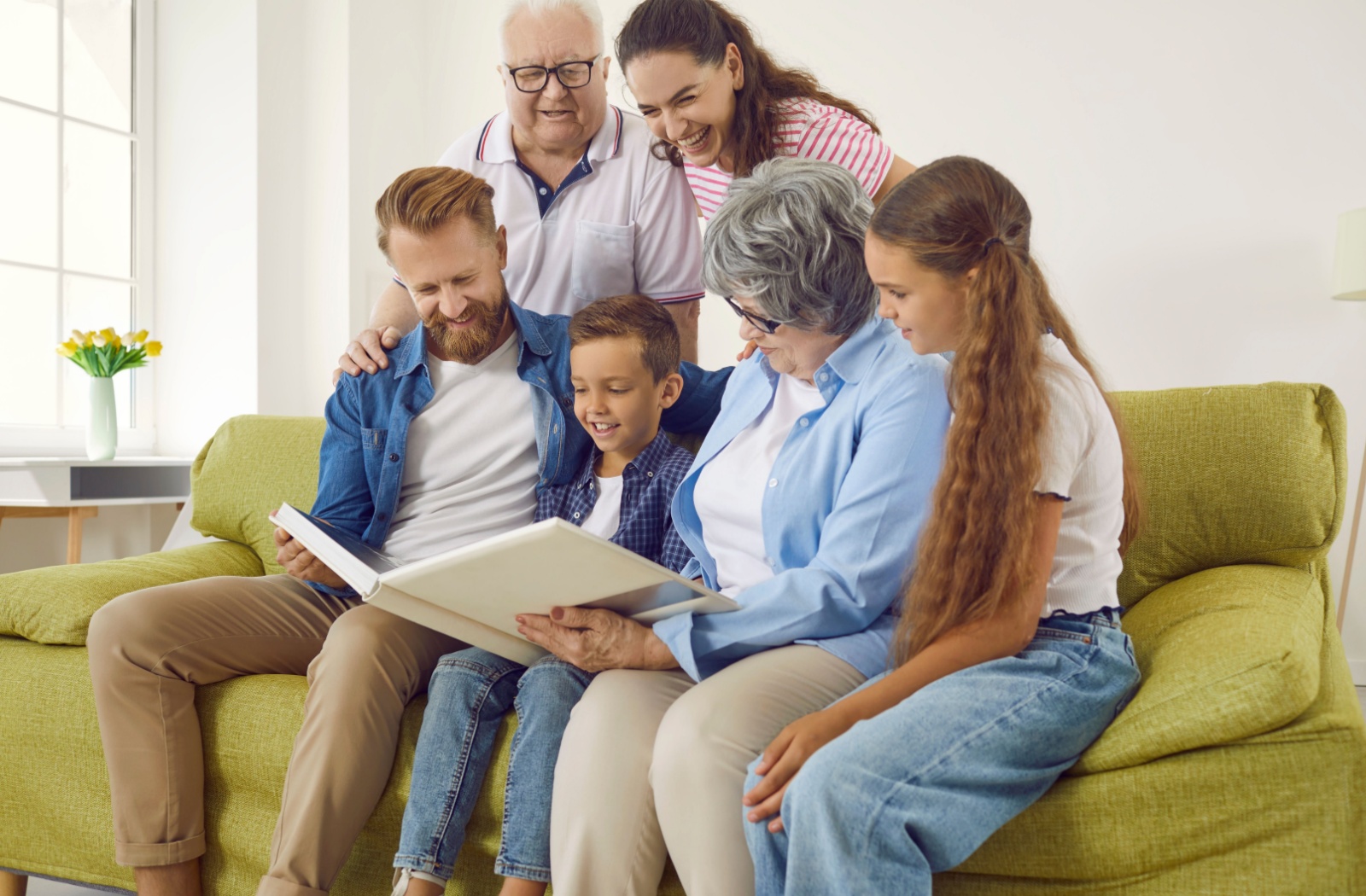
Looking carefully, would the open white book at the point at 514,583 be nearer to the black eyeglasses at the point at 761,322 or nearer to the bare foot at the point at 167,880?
the black eyeglasses at the point at 761,322

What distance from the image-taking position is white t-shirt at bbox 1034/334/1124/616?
1182mm

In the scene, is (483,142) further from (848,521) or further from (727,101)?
(848,521)

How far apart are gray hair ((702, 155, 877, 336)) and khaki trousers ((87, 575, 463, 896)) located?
69 cm

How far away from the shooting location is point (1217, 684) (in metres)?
1.09

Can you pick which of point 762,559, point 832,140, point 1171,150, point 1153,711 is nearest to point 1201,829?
point 1153,711

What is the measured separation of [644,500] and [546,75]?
810mm

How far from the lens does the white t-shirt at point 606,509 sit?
5.43 feet

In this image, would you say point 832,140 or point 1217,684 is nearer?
point 1217,684

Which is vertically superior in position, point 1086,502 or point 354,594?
point 1086,502

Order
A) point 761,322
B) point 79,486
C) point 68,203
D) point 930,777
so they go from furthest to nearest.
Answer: point 68,203 → point 79,486 → point 761,322 → point 930,777

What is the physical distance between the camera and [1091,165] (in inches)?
131

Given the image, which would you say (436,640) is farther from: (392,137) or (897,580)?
(392,137)

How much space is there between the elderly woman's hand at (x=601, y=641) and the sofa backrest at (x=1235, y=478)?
0.76 m

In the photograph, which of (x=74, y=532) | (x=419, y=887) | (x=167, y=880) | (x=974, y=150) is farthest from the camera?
(x=974, y=150)
